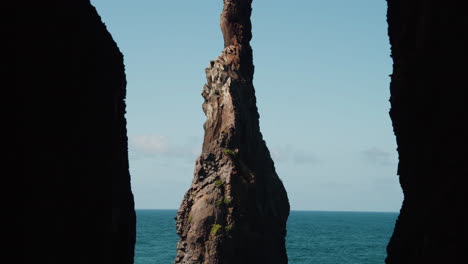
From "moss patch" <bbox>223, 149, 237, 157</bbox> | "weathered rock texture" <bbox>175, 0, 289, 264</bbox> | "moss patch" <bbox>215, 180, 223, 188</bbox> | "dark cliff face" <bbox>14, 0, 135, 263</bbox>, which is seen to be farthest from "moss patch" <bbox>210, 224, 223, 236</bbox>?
"dark cliff face" <bbox>14, 0, 135, 263</bbox>

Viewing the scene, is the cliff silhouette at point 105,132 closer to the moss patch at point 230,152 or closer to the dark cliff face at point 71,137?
the dark cliff face at point 71,137

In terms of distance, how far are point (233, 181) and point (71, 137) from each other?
1293 inches

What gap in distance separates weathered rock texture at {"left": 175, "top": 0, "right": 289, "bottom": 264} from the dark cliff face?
2633 cm

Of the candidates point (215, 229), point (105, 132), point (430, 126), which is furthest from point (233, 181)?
point (430, 126)

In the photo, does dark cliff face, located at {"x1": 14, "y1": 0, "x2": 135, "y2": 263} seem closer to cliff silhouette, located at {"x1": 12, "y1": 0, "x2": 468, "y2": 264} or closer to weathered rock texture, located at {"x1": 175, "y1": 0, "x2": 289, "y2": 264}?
cliff silhouette, located at {"x1": 12, "y1": 0, "x2": 468, "y2": 264}

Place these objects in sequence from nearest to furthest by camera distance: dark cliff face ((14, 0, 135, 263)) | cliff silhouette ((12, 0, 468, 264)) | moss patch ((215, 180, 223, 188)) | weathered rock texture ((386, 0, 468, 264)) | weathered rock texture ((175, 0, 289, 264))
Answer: dark cliff face ((14, 0, 135, 263))
cliff silhouette ((12, 0, 468, 264))
weathered rock texture ((386, 0, 468, 264))
weathered rock texture ((175, 0, 289, 264))
moss patch ((215, 180, 223, 188))

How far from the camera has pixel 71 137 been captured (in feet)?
59.7

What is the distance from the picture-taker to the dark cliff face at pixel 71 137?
613 inches

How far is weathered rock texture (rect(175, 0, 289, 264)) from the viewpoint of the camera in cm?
4953

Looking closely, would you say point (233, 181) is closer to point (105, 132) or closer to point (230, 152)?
point (230, 152)

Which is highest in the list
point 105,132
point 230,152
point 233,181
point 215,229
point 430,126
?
point 230,152

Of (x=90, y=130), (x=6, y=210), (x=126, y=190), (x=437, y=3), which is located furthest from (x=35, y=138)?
(x=437, y=3)

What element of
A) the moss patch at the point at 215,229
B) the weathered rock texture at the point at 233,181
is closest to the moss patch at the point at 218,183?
the weathered rock texture at the point at 233,181

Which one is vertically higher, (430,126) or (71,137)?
(430,126)
